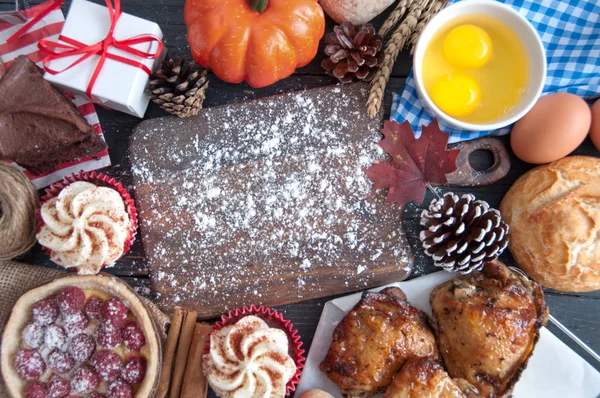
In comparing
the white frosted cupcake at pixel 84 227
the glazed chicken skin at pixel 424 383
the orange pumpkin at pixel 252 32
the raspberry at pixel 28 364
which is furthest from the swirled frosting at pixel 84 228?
the glazed chicken skin at pixel 424 383

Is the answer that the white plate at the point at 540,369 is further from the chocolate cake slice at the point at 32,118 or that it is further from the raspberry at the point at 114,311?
the chocolate cake slice at the point at 32,118

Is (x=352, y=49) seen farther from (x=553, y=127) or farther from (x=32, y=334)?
(x=32, y=334)

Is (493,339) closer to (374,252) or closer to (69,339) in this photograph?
(374,252)

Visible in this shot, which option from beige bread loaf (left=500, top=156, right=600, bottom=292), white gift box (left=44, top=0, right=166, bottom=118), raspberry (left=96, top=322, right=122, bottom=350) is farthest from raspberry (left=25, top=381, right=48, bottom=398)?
beige bread loaf (left=500, top=156, right=600, bottom=292)

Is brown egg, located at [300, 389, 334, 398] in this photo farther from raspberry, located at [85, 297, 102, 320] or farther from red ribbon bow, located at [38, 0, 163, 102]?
red ribbon bow, located at [38, 0, 163, 102]

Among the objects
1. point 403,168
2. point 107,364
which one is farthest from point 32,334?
point 403,168

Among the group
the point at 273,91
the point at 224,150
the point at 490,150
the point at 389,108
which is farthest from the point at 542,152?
the point at 224,150
